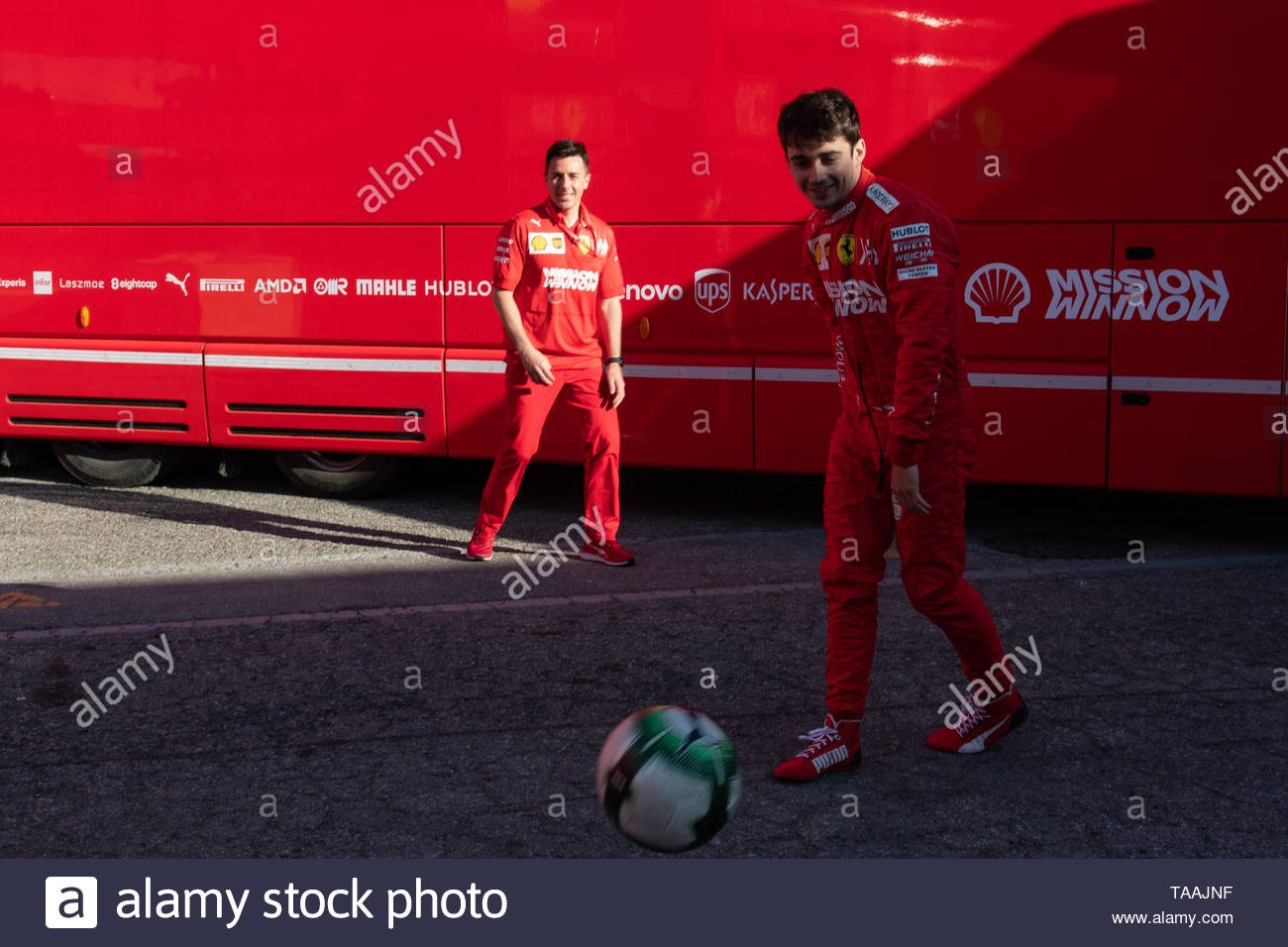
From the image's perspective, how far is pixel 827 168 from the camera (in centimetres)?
387

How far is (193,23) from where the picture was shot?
8.27 meters

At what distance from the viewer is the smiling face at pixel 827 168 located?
151 inches

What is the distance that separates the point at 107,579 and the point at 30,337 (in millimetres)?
2721

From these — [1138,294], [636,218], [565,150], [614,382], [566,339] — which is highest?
[565,150]

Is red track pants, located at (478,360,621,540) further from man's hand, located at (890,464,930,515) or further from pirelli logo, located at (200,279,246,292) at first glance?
man's hand, located at (890,464,930,515)

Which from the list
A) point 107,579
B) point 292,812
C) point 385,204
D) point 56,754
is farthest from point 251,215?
point 292,812

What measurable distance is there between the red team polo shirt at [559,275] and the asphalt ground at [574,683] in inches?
42.3

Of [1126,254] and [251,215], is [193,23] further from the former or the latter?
[1126,254]

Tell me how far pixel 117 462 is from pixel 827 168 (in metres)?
6.51

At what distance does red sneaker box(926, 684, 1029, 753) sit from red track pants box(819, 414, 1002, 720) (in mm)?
163

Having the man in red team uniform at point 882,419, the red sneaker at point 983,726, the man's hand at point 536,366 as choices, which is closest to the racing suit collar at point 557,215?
the man's hand at point 536,366

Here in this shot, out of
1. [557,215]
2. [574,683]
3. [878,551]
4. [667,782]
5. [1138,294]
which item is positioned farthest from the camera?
[1138,294]

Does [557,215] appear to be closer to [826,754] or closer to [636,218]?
[636,218]

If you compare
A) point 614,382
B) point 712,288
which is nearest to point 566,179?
point 614,382
